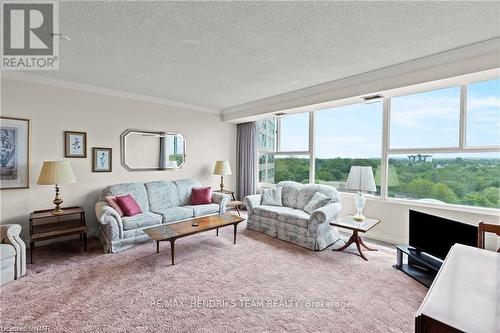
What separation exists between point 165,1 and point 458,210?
4.19m

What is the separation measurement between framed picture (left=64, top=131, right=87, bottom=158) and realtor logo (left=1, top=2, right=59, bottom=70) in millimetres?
1032

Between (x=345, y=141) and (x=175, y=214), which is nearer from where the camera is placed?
(x=175, y=214)

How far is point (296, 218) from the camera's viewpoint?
3.61 meters

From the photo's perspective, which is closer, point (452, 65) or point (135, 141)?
A: point (452, 65)

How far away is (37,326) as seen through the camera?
1852 mm

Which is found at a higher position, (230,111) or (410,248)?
(230,111)

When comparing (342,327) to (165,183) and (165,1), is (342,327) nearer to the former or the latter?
(165,1)

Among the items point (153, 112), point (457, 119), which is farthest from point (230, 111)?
point (457, 119)

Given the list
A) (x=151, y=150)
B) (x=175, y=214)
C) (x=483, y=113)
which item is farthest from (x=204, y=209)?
(x=483, y=113)

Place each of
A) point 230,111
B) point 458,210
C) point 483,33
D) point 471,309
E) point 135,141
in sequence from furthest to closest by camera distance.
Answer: point 230,111
point 135,141
point 458,210
point 483,33
point 471,309

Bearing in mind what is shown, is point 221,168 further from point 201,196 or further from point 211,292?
point 211,292

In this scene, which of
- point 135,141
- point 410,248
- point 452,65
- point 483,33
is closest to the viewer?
point 483,33

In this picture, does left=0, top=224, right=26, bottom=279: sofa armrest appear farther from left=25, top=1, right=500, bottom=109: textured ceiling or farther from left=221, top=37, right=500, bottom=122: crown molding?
left=221, top=37, right=500, bottom=122: crown molding

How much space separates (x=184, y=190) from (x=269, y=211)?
71.8 inches
